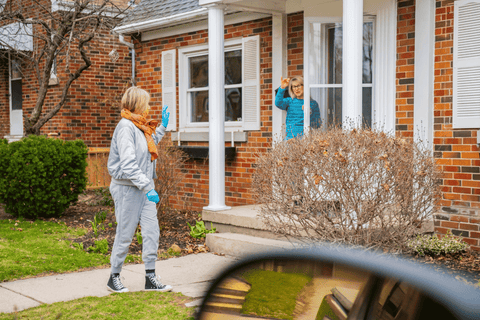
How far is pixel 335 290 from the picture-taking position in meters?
1.25

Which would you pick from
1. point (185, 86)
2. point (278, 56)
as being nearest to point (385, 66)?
point (278, 56)

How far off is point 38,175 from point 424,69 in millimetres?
6057

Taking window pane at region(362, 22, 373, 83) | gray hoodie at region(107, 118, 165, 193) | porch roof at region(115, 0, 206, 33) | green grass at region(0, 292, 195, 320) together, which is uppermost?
porch roof at region(115, 0, 206, 33)

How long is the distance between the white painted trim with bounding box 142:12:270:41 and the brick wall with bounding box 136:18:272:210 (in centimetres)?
7

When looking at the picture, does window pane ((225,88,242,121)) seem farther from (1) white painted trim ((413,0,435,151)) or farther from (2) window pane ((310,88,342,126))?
(1) white painted trim ((413,0,435,151))

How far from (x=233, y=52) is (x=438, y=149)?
3.97 m

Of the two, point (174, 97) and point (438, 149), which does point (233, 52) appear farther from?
point (438, 149)

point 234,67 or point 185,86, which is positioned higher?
point 234,67

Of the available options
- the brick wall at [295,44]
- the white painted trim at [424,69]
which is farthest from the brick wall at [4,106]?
the white painted trim at [424,69]

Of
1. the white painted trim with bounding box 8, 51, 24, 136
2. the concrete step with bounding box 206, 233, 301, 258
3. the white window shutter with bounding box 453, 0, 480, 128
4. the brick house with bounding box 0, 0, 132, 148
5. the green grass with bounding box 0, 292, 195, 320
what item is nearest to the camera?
the green grass with bounding box 0, 292, 195, 320

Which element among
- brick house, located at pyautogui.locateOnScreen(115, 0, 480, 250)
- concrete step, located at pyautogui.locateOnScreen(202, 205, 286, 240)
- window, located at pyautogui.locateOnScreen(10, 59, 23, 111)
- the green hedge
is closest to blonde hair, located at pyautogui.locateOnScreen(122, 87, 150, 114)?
brick house, located at pyautogui.locateOnScreen(115, 0, 480, 250)

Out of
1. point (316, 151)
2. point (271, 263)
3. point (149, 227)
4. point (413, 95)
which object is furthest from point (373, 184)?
point (271, 263)

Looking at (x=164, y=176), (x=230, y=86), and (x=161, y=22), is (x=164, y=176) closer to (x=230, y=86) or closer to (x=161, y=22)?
(x=230, y=86)

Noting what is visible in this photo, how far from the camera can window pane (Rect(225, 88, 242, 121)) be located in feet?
29.0
